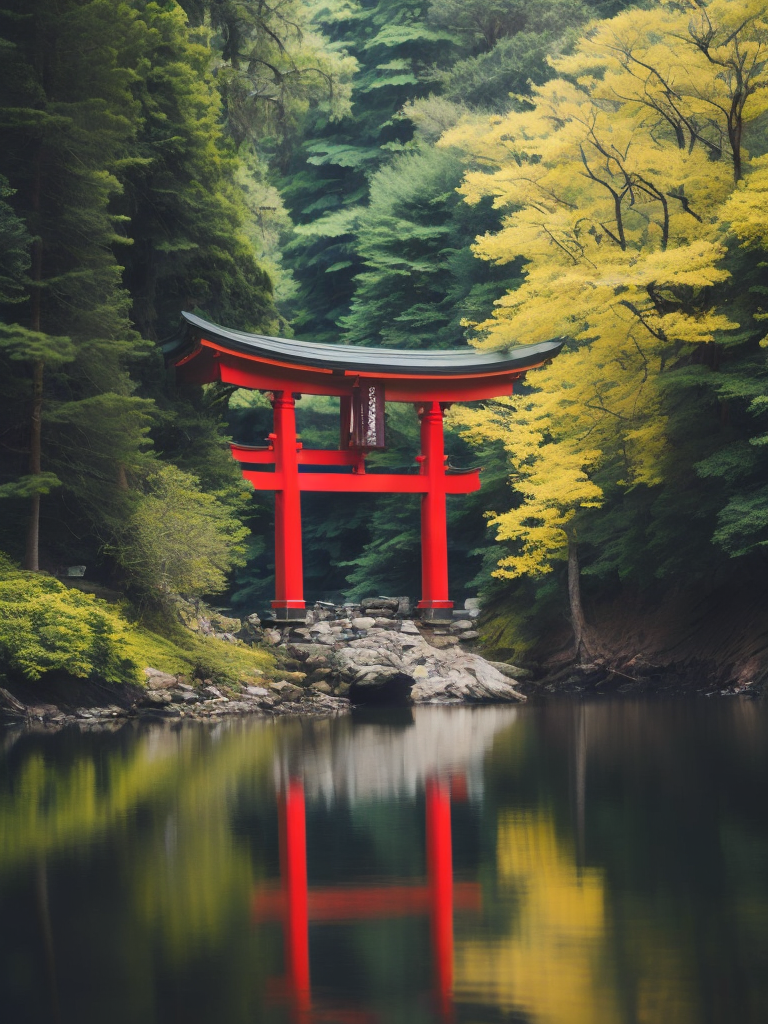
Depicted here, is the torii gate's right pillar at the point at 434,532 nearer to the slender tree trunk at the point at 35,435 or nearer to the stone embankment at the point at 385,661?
the stone embankment at the point at 385,661

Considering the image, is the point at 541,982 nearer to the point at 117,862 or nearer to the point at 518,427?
the point at 117,862

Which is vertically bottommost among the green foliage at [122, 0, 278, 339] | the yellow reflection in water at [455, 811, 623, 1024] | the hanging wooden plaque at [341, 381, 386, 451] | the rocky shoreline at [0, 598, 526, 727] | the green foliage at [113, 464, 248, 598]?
the yellow reflection in water at [455, 811, 623, 1024]

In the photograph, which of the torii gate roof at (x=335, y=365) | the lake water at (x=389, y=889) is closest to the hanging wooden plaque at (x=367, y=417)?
the torii gate roof at (x=335, y=365)

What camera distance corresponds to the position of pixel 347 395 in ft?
70.0

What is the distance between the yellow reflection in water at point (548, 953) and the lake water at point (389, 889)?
0.01 metres

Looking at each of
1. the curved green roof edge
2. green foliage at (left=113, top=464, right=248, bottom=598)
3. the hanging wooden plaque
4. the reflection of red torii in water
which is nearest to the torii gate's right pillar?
the curved green roof edge

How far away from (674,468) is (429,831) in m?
12.9

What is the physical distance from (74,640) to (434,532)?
8469mm

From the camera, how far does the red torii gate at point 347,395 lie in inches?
774

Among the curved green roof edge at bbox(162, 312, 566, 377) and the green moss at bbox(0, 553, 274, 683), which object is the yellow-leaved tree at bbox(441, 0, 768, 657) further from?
the green moss at bbox(0, 553, 274, 683)

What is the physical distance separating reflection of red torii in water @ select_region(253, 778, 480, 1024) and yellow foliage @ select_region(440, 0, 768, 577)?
42.8ft

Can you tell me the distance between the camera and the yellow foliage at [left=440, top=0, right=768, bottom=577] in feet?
59.8

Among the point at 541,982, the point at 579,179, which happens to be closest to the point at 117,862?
the point at 541,982

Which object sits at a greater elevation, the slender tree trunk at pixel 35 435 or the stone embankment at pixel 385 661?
the slender tree trunk at pixel 35 435
